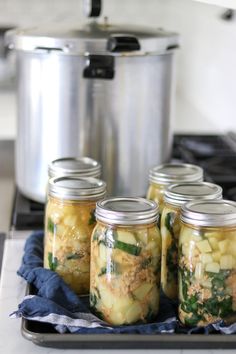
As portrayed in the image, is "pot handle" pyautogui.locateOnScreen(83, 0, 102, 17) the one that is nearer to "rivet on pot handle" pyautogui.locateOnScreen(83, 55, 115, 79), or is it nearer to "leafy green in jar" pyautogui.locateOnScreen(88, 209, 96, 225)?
"rivet on pot handle" pyautogui.locateOnScreen(83, 55, 115, 79)

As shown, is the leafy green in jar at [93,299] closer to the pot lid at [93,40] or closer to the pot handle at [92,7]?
the pot lid at [93,40]

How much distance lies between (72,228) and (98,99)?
34 cm

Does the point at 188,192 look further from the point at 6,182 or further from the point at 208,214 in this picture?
the point at 6,182

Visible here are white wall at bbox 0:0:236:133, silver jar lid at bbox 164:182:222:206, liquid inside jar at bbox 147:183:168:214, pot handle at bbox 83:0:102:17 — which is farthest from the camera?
white wall at bbox 0:0:236:133

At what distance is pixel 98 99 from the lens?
1206mm

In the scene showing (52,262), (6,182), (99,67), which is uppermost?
(99,67)

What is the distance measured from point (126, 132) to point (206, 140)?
599 millimetres

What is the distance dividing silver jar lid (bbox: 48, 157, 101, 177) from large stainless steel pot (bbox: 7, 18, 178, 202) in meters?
0.11

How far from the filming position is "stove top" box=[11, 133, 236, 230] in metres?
1.24

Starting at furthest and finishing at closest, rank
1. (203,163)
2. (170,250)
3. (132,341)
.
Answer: (203,163) < (170,250) < (132,341)

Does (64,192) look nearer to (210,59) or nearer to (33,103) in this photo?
(33,103)

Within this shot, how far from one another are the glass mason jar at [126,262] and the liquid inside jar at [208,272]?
38 mm

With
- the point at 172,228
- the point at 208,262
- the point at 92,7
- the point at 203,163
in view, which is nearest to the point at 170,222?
the point at 172,228

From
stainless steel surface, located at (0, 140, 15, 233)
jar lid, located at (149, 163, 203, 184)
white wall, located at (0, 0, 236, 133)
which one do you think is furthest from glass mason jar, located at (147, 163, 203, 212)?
white wall, located at (0, 0, 236, 133)
